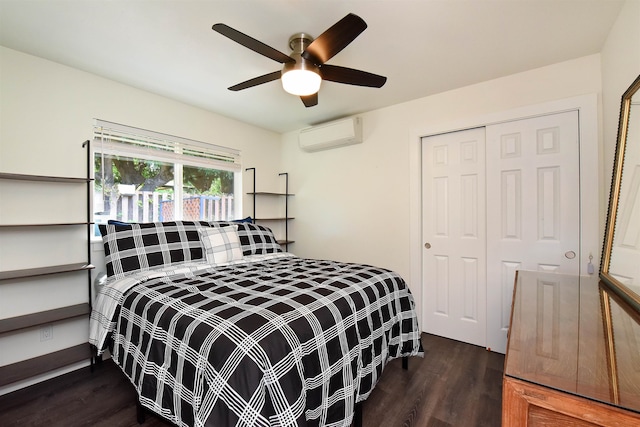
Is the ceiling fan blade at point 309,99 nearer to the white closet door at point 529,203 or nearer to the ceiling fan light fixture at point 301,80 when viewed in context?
the ceiling fan light fixture at point 301,80

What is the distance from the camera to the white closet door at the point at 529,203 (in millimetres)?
2135

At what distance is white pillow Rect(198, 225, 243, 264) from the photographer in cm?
240

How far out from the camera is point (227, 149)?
3.36 metres

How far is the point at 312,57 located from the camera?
1625mm

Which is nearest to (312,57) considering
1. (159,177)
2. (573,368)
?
(573,368)

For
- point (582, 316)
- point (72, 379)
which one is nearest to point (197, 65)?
point (72, 379)

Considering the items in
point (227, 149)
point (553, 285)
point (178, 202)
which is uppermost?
point (227, 149)

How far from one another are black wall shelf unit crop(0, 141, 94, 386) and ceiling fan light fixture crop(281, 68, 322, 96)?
175 centimetres

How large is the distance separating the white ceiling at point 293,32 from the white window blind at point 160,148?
0.44 meters

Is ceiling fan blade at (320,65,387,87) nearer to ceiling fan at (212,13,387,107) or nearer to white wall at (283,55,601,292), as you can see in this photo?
ceiling fan at (212,13,387,107)

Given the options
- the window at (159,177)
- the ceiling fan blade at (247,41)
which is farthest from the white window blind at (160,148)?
the ceiling fan blade at (247,41)

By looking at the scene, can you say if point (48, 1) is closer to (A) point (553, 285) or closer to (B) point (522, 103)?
(A) point (553, 285)

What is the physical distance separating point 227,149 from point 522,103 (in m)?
3.06

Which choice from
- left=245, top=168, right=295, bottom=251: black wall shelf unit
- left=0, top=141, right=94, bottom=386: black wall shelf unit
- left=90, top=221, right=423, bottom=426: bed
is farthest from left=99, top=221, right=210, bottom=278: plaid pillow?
left=245, top=168, right=295, bottom=251: black wall shelf unit
